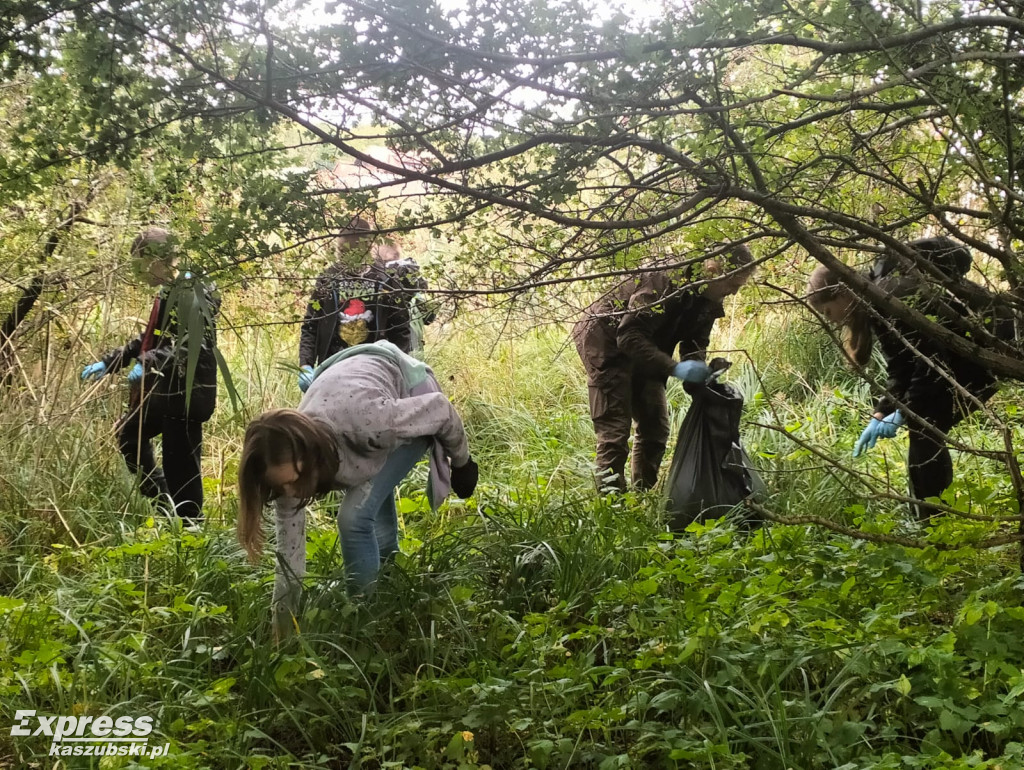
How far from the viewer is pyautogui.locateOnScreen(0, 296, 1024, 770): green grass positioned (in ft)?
6.91

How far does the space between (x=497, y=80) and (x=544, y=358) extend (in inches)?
190

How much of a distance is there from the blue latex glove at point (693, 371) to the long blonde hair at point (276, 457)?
1802 mm

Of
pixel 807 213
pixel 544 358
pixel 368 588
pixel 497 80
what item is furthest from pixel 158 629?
pixel 544 358

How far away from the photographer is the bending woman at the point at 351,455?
8.41ft

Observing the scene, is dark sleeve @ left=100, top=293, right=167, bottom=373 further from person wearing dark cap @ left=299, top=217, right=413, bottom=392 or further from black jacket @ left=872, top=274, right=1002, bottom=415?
black jacket @ left=872, top=274, right=1002, bottom=415

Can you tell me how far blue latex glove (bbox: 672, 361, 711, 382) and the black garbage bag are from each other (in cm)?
5

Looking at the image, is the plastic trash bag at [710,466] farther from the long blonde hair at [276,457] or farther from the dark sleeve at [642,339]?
the long blonde hair at [276,457]

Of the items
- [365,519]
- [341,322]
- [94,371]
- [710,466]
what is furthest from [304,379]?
[710,466]

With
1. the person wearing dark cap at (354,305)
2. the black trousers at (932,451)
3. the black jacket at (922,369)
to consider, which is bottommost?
the black trousers at (932,451)

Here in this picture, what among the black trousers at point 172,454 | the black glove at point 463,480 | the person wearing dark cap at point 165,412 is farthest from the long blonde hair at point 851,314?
the black trousers at point 172,454

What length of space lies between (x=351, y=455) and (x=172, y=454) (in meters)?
1.73

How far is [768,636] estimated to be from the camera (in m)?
2.47

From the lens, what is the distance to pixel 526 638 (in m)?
2.62

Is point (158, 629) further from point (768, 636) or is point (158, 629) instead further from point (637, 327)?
point (637, 327)
